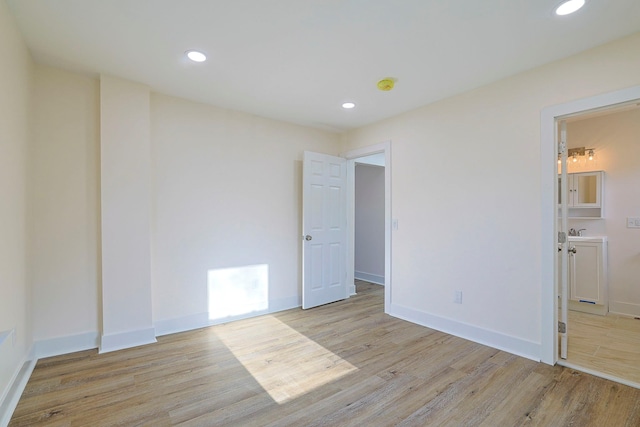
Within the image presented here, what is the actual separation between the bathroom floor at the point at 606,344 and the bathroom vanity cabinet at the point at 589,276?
0.48 feet

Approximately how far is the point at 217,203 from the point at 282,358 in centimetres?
182

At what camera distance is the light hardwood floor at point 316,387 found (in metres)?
1.82

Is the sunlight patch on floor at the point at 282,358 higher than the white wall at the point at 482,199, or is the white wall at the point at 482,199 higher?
the white wall at the point at 482,199

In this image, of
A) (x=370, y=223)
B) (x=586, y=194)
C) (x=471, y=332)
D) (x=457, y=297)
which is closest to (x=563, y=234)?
(x=457, y=297)

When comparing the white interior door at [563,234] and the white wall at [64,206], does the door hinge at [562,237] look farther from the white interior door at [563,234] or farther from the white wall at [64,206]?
the white wall at [64,206]

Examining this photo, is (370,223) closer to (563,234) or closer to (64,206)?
(563,234)

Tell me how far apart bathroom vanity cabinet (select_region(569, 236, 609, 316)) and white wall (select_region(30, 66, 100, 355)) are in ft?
17.3

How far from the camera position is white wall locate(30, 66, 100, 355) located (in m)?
2.56

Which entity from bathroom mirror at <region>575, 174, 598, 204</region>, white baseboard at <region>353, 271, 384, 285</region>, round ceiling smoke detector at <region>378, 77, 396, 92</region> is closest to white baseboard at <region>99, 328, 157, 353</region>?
round ceiling smoke detector at <region>378, 77, 396, 92</region>

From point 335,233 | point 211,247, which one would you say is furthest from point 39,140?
point 335,233

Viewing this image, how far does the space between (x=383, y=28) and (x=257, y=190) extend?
91.3 inches

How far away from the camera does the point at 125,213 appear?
9.18 feet

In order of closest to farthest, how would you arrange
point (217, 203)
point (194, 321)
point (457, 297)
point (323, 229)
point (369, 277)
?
1. point (457, 297)
2. point (194, 321)
3. point (217, 203)
4. point (323, 229)
5. point (369, 277)

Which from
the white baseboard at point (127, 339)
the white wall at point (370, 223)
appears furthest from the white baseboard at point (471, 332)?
the white baseboard at point (127, 339)
